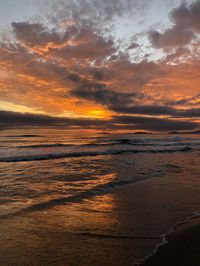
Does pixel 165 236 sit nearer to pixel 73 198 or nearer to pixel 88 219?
pixel 88 219

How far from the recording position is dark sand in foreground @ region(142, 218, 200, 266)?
127 inches

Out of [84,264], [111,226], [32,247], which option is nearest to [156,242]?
[111,226]

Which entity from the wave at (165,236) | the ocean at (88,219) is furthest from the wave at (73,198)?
the wave at (165,236)

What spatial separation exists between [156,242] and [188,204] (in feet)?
8.29

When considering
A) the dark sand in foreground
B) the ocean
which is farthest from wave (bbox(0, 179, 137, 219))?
the dark sand in foreground

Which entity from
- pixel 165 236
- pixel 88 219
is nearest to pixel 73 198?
pixel 88 219

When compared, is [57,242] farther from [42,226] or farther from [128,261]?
[128,261]

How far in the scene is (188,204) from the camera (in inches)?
239

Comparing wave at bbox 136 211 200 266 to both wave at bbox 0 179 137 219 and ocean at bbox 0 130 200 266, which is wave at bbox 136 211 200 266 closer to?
ocean at bbox 0 130 200 266

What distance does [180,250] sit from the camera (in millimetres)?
3586

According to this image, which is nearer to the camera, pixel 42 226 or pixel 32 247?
pixel 32 247

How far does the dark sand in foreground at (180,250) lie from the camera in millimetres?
3227

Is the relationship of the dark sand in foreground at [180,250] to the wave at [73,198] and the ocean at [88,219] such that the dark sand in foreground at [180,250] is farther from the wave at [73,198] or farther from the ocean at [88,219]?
the wave at [73,198]

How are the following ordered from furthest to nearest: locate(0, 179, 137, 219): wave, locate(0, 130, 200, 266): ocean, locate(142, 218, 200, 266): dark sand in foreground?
locate(0, 179, 137, 219): wave < locate(0, 130, 200, 266): ocean < locate(142, 218, 200, 266): dark sand in foreground
